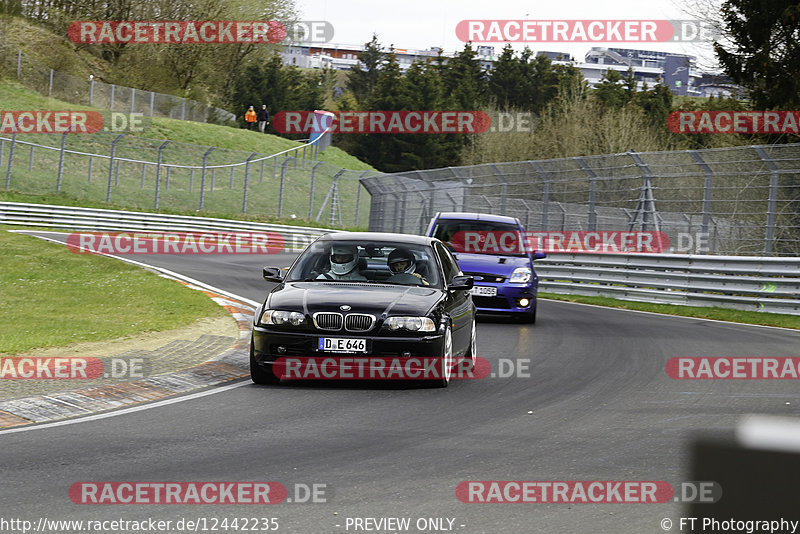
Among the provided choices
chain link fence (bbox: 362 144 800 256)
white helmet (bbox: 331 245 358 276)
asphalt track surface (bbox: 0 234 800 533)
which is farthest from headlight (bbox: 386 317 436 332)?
chain link fence (bbox: 362 144 800 256)

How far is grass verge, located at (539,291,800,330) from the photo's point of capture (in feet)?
57.8

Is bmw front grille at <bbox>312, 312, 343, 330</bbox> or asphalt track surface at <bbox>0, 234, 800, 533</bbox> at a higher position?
bmw front grille at <bbox>312, 312, 343, 330</bbox>

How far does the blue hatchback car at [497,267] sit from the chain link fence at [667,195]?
5.25 meters

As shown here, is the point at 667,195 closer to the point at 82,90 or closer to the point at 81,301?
the point at 81,301

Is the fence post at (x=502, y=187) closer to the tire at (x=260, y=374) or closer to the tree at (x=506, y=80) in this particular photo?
the tire at (x=260, y=374)

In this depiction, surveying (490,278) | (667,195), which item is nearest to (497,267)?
(490,278)

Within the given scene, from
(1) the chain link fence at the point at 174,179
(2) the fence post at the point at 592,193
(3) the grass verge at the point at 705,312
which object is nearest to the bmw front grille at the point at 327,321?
(3) the grass verge at the point at 705,312

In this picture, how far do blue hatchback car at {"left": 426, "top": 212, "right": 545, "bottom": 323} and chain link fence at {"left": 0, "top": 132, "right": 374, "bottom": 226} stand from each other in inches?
995

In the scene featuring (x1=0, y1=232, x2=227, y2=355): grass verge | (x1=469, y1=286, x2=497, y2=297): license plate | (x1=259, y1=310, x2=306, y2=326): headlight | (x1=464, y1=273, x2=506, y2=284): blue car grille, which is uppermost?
(x1=464, y1=273, x2=506, y2=284): blue car grille

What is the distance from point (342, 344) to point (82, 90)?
56931 millimetres

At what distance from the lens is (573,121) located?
61.5 metres

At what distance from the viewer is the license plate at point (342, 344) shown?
897 centimetres

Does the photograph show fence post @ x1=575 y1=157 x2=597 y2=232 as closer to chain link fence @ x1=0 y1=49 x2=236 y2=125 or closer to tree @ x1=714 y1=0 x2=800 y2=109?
tree @ x1=714 y1=0 x2=800 y2=109

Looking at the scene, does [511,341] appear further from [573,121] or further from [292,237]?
[573,121]
